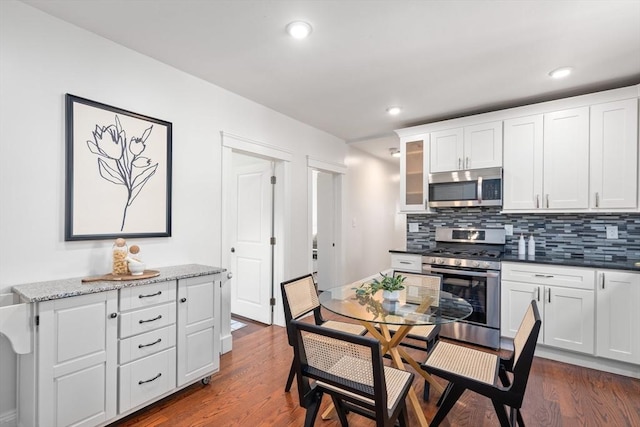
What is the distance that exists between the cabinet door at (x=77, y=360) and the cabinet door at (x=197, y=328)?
1.40ft

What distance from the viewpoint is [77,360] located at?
1.71m

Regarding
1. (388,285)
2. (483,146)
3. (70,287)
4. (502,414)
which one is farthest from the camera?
(483,146)

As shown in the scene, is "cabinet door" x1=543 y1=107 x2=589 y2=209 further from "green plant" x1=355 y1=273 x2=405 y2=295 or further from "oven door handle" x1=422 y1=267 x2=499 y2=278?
"green plant" x1=355 y1=273 x2=405 y2=295

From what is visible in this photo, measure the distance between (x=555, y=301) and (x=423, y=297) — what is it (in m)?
1.47

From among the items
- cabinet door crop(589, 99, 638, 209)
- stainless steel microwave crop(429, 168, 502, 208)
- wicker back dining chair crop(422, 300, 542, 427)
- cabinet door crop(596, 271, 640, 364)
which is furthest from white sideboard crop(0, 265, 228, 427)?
cabinet door crop(589, 99, 638, 209)

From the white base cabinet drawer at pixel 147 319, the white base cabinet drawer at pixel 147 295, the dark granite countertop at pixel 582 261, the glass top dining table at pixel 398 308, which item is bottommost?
the white base cabinet drawer at pixel 147 319

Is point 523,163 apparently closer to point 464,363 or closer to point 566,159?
point 566,159

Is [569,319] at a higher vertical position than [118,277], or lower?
lower

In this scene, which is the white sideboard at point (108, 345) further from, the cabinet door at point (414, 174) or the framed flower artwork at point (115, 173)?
the cabinet door at point (414, 174)

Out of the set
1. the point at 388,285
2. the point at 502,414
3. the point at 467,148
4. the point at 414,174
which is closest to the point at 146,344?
the point at 388,285

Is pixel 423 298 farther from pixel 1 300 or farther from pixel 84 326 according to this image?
pixel 1 300

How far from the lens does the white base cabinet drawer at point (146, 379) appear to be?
190 centimetres

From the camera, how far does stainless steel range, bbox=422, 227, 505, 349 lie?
3.07 metres

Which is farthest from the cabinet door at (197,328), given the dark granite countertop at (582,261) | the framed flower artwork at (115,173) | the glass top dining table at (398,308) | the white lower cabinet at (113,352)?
the dark granite countertop at (582,261)
